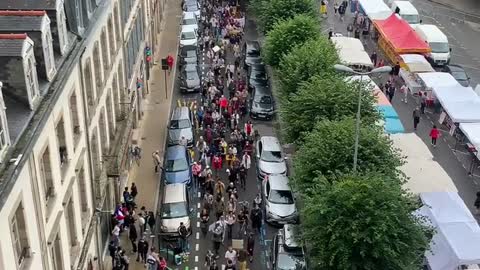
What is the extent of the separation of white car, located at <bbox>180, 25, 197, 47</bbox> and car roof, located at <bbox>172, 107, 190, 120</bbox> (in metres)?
12.2

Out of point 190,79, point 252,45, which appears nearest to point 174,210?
point 190,79

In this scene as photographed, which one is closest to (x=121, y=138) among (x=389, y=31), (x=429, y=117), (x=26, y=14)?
(x=26, y=14)

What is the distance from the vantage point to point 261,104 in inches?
1617

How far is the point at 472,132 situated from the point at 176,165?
16201mm

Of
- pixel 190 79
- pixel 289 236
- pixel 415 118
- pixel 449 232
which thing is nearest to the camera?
pixel 449 232

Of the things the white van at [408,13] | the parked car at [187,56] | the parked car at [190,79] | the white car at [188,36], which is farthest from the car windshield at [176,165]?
the white van at [408,13]

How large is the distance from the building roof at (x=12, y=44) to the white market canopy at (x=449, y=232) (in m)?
16.7

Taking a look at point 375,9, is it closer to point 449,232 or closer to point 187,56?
point 187,56

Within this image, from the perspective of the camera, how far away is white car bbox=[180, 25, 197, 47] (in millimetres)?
50341

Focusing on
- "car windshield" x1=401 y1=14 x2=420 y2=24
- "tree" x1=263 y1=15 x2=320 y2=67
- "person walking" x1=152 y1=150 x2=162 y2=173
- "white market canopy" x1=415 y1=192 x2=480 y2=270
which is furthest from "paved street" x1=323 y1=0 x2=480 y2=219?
"person walking" x1=152 y1=150 x2=162 y2=173

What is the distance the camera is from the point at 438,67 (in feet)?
161

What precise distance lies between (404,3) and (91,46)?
37842 mm

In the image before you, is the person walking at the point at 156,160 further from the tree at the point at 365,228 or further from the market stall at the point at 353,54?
the market stall at the point at 353,54

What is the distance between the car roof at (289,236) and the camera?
26906 mm
